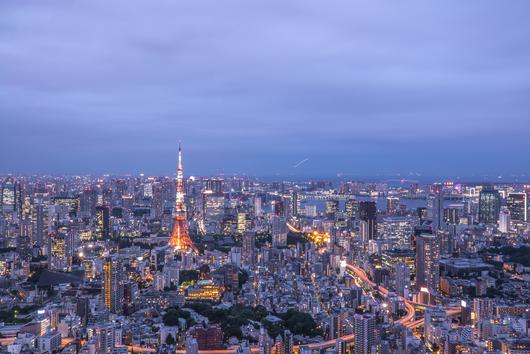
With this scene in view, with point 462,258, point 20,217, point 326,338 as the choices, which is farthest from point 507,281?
point 20,217

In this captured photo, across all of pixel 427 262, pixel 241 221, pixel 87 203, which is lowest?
pixel 427 262

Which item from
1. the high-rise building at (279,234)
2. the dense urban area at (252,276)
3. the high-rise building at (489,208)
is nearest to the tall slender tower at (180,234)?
the dense urban area at (252,276)

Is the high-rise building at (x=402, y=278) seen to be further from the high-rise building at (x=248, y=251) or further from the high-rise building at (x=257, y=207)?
the high-rise building at (x=257, y=207)

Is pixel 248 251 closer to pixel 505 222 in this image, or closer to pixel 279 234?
pixel 279 234

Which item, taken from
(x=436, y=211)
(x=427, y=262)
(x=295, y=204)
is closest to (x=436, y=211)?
(x=436, y=211)

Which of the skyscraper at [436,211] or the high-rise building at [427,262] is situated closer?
the high-rise building at [427,262]
